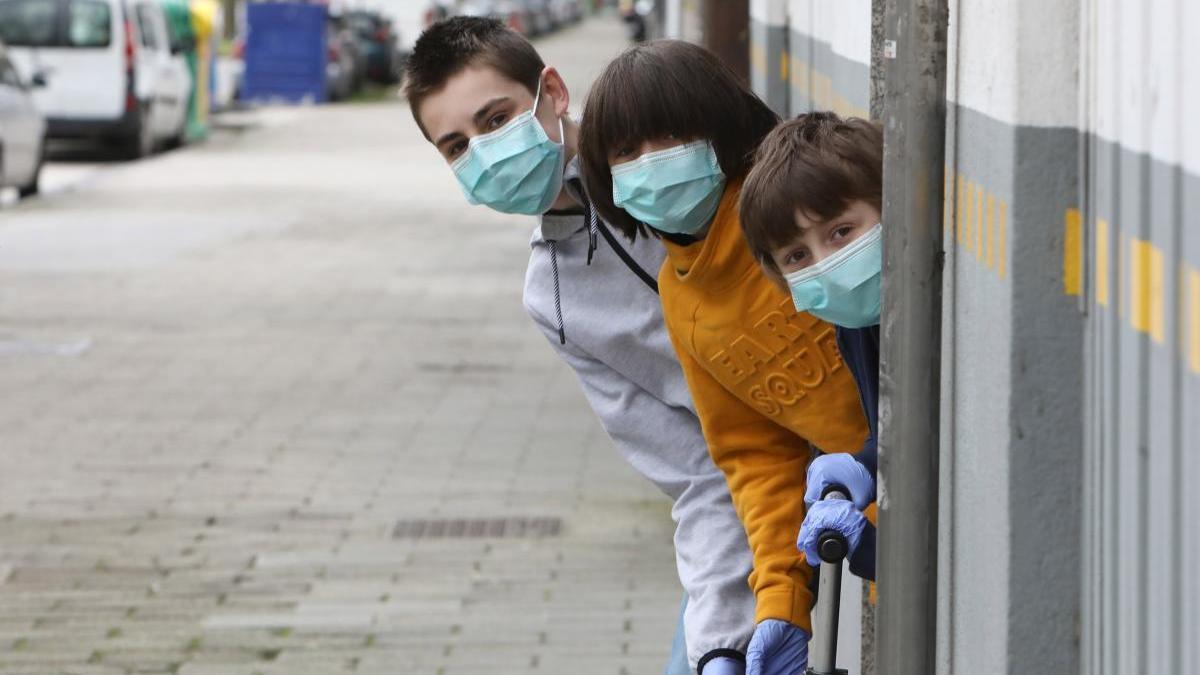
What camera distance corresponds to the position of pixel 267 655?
571cm

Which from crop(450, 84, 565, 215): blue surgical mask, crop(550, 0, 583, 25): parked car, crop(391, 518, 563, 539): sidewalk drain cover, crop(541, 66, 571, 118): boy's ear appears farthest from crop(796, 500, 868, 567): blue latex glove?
crop(550, 0, 583, 25): parked car

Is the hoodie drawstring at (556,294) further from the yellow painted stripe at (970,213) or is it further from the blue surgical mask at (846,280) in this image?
the yellow painted stripe at (970,213)

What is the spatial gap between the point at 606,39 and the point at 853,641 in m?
63.0

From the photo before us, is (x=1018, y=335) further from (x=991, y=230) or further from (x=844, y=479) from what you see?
(x=844, y=479)

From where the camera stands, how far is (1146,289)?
6.33 ft

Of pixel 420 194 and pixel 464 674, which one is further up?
pixel 464 674

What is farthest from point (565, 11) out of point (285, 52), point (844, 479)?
point (844, 479)

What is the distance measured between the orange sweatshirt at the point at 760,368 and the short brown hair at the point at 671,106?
85 mm

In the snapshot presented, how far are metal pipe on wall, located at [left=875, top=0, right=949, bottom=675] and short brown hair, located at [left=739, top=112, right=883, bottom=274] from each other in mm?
182

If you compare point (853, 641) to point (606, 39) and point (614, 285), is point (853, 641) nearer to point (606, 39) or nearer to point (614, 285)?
point (614, 285)

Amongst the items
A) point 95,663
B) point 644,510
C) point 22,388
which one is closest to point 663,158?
point 95,663

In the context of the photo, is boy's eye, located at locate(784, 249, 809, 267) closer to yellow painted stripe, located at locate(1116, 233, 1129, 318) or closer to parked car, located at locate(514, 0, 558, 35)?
yellow painted stripe, located at locate(1116, 233, 1129, 318)

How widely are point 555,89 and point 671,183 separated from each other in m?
0.66

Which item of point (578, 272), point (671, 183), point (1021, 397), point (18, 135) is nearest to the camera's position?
point (1021, 397)
